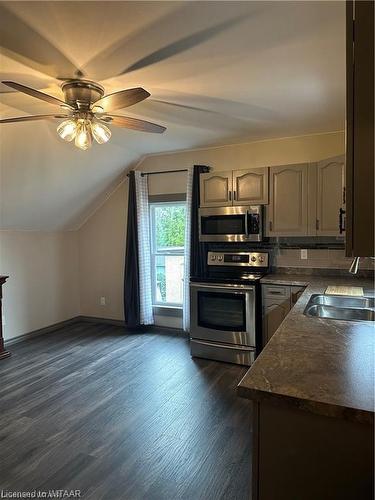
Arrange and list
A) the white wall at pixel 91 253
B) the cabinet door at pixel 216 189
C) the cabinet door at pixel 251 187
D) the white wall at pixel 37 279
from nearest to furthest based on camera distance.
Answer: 1. the cabinet door at pixel 251 187
2. the cabinet door at pixel 216 189
3. the white wall at pixel 91 253
4. the white wall at pixel 37 279

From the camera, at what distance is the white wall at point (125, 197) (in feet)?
12.3

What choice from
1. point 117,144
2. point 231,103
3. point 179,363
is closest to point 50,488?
point 179,363

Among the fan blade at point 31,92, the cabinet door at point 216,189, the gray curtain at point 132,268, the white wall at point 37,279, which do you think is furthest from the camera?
the gray curtain at point 132,268

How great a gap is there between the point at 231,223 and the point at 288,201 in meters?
0.65

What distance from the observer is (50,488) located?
1819 mm

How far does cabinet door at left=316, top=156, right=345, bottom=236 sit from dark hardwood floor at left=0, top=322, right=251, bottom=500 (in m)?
1.69

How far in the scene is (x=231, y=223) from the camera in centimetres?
372

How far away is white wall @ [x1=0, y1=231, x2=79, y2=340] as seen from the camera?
4.20 m

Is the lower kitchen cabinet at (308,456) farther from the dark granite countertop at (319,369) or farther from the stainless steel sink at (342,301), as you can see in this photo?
the stainless steel sink at (342,301)

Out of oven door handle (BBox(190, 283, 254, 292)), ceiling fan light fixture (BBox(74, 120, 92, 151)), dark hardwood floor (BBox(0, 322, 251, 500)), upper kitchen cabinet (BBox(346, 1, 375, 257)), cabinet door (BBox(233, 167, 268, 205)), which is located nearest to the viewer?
Result: upper kitchen cabinet (BBox(346, 1, 375, 257))

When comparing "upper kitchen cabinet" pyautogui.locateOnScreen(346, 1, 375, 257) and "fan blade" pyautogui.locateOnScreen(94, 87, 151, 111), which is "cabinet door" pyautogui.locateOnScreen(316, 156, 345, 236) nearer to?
"fan blade" pyautogui.locateOnScreen(94, 87, 151, 111)

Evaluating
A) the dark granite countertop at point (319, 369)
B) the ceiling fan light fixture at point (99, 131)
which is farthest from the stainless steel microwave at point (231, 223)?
the dark granite countertop at point (319, 369)

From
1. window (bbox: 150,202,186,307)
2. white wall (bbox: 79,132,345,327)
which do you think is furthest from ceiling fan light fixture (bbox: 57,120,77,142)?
window (bbox: 150,202,186,307)

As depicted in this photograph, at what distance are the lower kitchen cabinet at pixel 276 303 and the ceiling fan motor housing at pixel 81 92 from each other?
2292 millimetres
